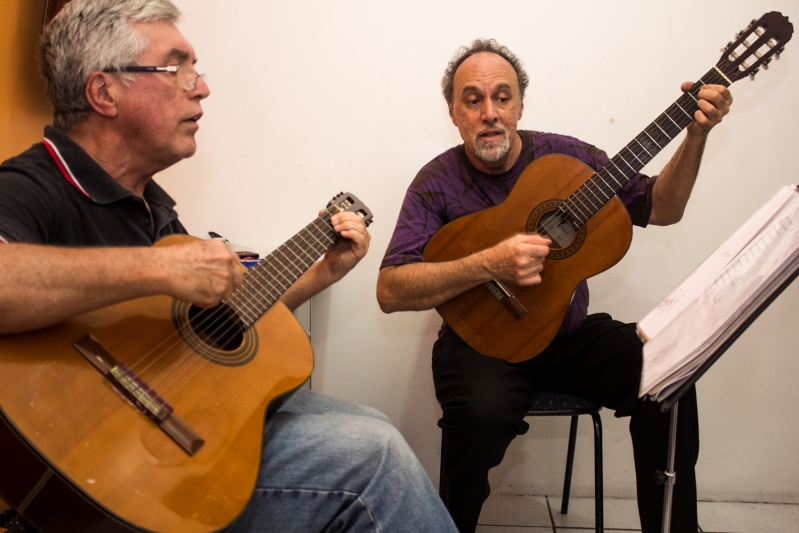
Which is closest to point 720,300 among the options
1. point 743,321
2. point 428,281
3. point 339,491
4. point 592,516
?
point 743,321

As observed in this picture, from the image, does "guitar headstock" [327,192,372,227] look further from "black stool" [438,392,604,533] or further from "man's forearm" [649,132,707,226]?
"man's forearm" [649,132,707,226]

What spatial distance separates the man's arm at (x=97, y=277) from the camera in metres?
0.87

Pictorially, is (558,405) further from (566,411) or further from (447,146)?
(447,146)

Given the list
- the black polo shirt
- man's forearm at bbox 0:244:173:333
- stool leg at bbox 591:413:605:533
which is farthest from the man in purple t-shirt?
man's forearm at bbox 0:244:173:333

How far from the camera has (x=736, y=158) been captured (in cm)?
214

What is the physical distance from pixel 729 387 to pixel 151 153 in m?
2.15

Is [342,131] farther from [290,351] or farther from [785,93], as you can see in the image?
[785,93]

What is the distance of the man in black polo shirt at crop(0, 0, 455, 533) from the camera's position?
3.06 ft

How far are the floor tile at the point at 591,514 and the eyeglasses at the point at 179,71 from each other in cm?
183

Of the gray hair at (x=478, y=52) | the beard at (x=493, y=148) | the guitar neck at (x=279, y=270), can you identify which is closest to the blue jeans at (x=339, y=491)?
the guitar neck at (x=279, y=270)

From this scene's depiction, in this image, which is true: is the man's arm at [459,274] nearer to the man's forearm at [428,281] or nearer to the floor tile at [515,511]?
the man's forearm at [428,281]

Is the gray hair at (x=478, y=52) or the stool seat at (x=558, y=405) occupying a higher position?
the gray hair at (x=478, y=52)

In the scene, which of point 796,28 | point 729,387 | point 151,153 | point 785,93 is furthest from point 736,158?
point 151,153

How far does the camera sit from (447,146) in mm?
2217
